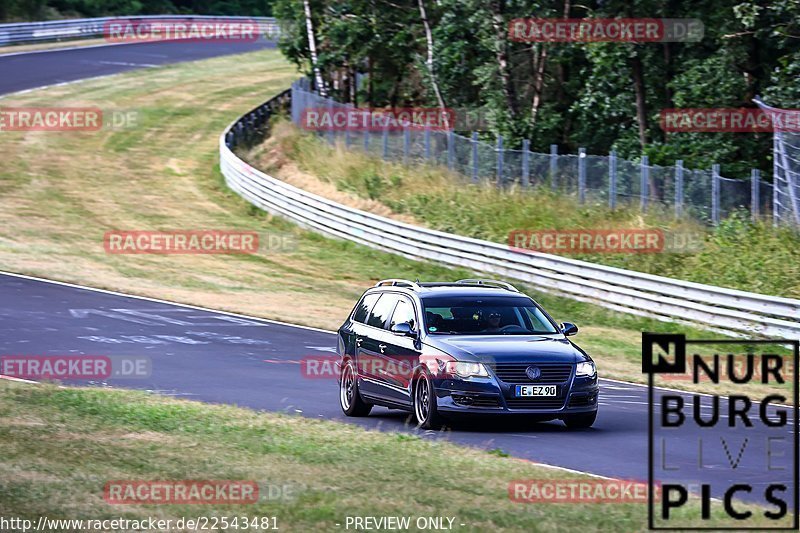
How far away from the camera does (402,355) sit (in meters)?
14.5

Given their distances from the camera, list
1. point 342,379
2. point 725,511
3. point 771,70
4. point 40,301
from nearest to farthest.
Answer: point 725,511
point 342,379
point 40,301
point 771,70

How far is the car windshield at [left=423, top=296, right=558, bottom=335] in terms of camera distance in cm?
1462

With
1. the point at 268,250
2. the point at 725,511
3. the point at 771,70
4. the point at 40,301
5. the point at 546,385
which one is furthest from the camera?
the point at 268,250

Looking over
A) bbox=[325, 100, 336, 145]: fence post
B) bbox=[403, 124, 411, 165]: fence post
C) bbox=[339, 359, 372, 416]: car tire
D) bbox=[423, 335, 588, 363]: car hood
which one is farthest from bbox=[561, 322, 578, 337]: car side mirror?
bbox=[325, 100, 336, 145]: fence post

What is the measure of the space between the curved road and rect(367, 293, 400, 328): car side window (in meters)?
1.14

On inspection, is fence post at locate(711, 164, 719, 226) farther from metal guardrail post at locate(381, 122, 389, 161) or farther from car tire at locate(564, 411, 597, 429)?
metal guardrail post at locate(381, 122, 389, 161)

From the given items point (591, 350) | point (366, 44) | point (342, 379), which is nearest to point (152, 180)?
point (366, 44)

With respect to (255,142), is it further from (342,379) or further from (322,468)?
(322,468)

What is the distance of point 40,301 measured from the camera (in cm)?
2603

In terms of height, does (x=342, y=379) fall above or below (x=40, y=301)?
above

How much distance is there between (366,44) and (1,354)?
29328mm

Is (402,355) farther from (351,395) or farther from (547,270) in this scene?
(547,270)

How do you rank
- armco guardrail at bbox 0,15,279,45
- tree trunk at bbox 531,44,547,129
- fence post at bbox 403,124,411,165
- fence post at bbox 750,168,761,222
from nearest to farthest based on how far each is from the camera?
fence post at bbox 750,168,761,222, tree trunk at bbox 531,44,547,129, fence post at bbox 403,124,411,165, armco guardrail at bbox 0,15,279,45

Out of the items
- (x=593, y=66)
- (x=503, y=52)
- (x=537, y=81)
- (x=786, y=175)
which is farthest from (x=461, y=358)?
(x=537, y=81)
